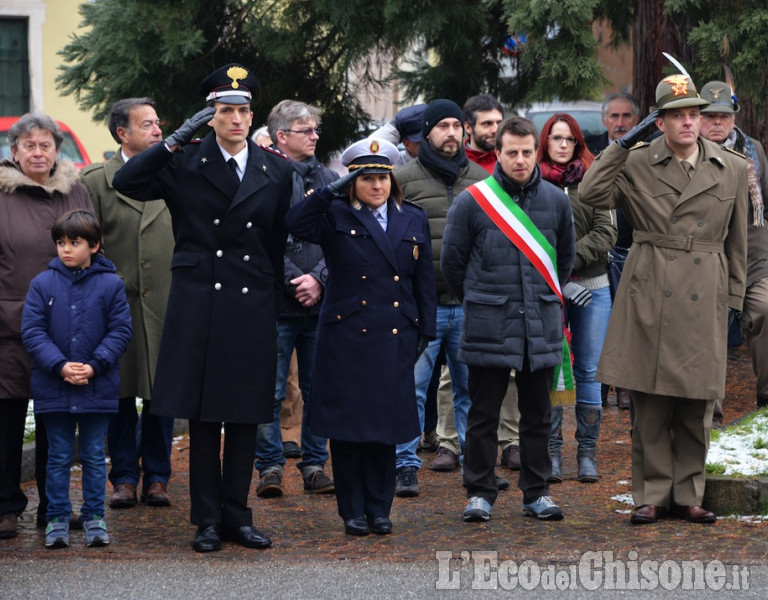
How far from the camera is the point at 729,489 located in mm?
7582

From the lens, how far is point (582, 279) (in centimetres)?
877

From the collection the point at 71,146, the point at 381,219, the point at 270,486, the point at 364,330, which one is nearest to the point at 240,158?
the point at 381,219

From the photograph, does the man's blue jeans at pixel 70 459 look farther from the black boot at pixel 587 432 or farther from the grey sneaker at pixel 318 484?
the black boot at pixel 587 432

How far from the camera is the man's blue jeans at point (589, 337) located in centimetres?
873

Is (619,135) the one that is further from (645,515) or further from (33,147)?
(33,147)

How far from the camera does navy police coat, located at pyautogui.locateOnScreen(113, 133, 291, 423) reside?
7078mm

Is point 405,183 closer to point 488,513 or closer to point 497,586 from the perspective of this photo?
point 488,513

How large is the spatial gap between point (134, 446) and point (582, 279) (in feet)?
9.12

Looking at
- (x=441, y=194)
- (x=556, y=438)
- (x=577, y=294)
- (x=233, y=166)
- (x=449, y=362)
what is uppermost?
(x=233, y=166)

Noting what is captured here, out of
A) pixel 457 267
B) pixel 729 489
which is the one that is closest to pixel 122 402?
pixel 457 267

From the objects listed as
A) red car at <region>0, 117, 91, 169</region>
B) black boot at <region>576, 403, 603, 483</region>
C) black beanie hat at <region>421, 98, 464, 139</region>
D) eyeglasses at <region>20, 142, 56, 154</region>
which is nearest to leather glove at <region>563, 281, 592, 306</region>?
black boot at <region>576, 403, 603, 483</region>

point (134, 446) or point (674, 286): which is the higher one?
point (674, 286)

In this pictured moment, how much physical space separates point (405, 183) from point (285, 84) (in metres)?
4.32

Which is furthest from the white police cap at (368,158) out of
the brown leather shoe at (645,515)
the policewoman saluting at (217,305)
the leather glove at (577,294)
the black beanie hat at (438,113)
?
the brown leather shoe at (645,515)
